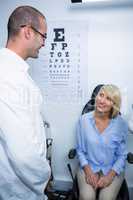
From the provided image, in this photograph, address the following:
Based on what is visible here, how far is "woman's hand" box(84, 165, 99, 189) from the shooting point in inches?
87.1

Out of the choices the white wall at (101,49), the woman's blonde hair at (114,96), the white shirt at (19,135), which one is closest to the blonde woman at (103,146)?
the woman's blonde hair at (114,96)

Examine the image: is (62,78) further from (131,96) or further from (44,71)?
(131,96)

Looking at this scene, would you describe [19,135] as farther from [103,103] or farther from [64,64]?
[64,64]

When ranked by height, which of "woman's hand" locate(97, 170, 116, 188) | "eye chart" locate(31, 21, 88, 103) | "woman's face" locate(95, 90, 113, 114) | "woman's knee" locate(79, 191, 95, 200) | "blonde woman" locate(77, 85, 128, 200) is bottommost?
"woman's knee" locate(79, 191, 95, 200)

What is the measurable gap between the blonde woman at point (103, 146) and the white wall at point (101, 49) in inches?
17.5

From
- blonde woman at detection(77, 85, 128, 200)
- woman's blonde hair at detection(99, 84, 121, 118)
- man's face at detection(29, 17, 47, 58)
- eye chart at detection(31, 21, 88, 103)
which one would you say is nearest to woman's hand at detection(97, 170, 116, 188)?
blonde woman at detection(77, 85, 128, 200)

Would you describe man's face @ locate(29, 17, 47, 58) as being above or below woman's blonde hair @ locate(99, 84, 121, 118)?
above

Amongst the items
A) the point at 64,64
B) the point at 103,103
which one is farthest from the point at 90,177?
the point at 64,64

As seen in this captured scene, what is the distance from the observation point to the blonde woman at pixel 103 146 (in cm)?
222

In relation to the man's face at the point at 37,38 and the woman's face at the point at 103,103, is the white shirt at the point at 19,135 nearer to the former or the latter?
the man's face at the point at 37,38

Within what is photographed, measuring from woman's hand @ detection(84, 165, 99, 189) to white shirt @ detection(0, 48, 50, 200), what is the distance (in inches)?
40.2

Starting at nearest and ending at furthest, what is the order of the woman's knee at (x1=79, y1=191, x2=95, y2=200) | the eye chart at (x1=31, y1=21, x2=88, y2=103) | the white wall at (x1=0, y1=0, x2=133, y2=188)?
the woman's knee at (x1=79, y1=191, x2=95, y2=200) → the white wall at (x1=0, y1=0, x2=133, y2=188) → the eye chart at (x1=31, y1=21, x2=88, y2=103)

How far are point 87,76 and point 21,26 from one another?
1.61 metres

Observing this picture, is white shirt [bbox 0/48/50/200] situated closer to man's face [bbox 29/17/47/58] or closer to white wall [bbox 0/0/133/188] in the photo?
man's face [bbox 29/17/47/58]
